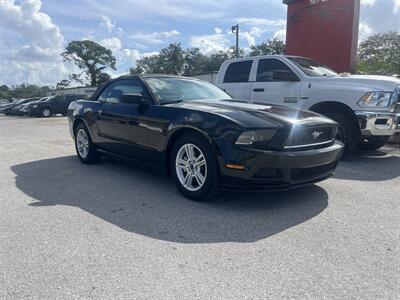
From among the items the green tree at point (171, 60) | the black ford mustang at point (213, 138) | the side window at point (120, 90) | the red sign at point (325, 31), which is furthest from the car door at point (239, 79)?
the green tree at point (171, 60)

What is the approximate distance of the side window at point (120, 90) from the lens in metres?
5.11

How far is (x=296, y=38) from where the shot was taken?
13148mm

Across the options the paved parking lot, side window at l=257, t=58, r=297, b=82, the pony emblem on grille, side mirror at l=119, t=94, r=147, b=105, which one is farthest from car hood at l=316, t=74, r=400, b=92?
side mirror at l=119, t=94, r=147, b=105

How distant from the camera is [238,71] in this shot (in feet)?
25.9

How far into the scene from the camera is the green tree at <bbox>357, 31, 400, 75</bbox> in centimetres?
1234

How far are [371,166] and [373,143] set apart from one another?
4.10 ft

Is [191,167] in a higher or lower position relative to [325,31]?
lower

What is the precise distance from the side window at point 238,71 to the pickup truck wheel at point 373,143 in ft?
8.79

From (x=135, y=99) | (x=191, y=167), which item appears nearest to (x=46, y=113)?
(x=135, y=99)

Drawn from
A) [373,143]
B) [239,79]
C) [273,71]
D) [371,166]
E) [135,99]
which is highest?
[273,71]

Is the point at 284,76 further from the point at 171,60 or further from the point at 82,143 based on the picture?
the point at 171,60

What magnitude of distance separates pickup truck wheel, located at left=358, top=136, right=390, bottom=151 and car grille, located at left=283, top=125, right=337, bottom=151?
2.92 meters

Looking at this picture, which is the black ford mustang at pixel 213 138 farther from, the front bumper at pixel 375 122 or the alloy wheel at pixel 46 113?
the alloy wheel at pixel 46 113

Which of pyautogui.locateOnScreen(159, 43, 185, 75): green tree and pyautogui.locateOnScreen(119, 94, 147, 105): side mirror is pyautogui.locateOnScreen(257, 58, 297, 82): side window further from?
pyautogui.locateOnScreen(159, 43, 185, 75): green tree
